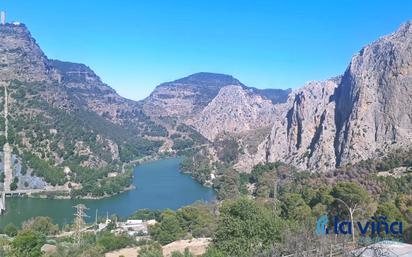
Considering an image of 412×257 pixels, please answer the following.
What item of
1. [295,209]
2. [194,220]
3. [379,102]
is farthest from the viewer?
[379,102]

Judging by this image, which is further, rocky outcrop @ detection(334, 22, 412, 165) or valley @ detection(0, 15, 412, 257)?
rocky outcrop @ detection(334, 22, 412, 165)

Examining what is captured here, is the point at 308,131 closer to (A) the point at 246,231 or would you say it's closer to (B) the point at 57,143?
(B) the point at 57,143

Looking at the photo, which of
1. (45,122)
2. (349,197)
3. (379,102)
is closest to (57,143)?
(45,122)

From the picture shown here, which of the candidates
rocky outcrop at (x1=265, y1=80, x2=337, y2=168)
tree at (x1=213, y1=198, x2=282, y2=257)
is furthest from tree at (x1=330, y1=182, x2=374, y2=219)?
rocky outcrop at (x1=265, y1=80, x2=337, y2=168)

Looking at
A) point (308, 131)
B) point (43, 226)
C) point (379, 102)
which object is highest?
point (379, 102)

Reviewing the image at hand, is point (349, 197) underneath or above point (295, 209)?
above

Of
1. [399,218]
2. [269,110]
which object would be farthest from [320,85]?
[269,110]

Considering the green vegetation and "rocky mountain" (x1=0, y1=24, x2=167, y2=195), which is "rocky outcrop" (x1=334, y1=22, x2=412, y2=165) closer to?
the green vegetation

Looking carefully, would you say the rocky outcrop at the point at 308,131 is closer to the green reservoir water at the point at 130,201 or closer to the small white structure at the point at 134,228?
the green reservoir water at the point at 130,201
